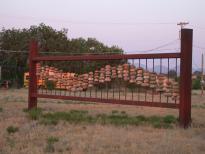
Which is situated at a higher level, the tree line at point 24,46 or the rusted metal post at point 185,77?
the tree line at point 24,46

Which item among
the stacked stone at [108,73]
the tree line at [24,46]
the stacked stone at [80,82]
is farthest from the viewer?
the tree line at [24,46]

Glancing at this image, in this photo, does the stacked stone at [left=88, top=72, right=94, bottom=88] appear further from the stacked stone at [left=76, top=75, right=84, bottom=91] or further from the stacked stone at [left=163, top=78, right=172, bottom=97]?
the stacked stone at [left=163, top=78, right=172, bottom=97]

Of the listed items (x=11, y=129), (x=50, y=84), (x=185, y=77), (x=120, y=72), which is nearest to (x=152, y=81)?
(x=120, y=72)

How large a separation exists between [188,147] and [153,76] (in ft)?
14.2

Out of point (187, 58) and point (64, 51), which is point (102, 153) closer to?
point (187, 58)

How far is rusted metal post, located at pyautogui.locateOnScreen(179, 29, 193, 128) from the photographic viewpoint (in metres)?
11.0

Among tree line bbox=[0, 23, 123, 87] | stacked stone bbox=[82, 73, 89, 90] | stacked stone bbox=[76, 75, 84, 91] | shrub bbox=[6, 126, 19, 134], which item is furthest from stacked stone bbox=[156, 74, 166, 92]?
tree line bbox=[0, 23, 123, 87]

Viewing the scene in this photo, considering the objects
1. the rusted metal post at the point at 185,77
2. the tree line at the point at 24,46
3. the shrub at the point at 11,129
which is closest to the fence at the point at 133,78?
the rusted metal post at the point at 185,77

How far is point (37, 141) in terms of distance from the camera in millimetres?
8859

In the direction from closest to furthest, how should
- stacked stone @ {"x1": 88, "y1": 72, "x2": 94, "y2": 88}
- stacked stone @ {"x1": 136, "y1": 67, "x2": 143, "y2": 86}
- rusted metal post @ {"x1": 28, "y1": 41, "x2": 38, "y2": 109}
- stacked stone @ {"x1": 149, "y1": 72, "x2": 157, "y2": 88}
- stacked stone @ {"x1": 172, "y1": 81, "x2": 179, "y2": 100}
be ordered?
1. stacked stone @ {"x1": 172, "y1": 81, "x2": 179, "y2": 100}
2. stacked stone @ {"x1": 149, "y1": 72, "x2": 157, "y2": 88}
3. stacked stone @ {"x1": 136, "y1": 67, "x2": 143, "y2": 86}
4. stacked stone @ {"x1": 88, "y1": 72, "x2": 94, "y2": 88}
5. rusted metal post @ {"x1": 28, "y1": 41, "x2": 38, "y2": 109}

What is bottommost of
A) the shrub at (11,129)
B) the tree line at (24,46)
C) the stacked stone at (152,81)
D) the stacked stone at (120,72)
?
the shrub at (11,129)

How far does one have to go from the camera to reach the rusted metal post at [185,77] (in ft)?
36.0

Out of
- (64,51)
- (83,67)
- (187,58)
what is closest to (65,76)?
(83,67)

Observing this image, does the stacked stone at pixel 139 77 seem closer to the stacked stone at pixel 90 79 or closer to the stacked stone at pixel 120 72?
the stacked stone at pixel 120 72
